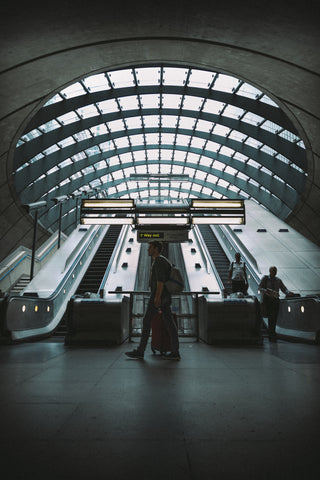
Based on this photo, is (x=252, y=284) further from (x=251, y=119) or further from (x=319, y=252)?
(x=251, y=119)

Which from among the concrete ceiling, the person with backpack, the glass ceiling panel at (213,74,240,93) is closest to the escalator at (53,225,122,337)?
the person with backpack

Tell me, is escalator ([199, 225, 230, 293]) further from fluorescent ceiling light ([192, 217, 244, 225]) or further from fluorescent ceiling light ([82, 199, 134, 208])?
fluorescent ceiling light ([82, 199, 134, 208])

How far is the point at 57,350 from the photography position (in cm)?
586

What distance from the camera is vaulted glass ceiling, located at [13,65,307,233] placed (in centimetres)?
2106

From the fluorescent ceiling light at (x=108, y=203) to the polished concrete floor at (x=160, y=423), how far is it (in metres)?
8.71

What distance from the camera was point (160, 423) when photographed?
214cm

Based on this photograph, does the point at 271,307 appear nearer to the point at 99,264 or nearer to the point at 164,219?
the point at 164,219

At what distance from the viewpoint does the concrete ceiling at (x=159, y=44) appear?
26.2 feet

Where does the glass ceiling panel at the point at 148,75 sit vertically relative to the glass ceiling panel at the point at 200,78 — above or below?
above

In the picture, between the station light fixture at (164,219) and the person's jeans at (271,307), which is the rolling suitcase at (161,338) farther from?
the station light fixture at (164,219)

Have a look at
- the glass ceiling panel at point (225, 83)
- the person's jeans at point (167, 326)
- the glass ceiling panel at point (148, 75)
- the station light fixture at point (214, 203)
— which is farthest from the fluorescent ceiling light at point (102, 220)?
the glass ceiling panel at point (225, 83)

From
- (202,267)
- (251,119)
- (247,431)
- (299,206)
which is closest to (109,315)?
(247,431)

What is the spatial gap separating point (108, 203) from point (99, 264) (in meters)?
3.92

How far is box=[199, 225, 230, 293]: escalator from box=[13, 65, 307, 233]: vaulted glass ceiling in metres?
6.88
